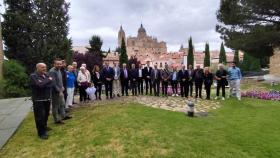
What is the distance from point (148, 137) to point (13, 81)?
16.5 m

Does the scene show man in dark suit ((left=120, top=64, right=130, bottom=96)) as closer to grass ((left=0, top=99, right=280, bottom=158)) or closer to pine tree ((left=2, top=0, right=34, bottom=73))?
grass ((left=0, top=99, right=280, bottom=158))

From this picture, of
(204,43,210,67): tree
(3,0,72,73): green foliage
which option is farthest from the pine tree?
(204,43,210,67): tree

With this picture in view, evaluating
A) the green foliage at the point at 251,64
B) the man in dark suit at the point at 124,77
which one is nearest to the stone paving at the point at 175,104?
the man in dark suit at the point at 124,77

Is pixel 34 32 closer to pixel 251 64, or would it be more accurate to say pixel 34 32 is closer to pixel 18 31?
pixel 18 31

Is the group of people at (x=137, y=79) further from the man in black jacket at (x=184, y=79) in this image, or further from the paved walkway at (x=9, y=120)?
the paved walkway at (x=9, y=120)

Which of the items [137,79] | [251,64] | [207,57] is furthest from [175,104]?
[207,57]

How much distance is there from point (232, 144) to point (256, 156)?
2.36 ft

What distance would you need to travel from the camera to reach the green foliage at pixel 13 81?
72.4ft

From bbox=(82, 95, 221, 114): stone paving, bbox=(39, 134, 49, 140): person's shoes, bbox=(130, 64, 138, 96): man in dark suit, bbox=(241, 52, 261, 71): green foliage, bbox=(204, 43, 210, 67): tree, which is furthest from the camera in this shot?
bbox=(204, 43, 210, 67): tree

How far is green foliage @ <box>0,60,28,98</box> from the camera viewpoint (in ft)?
72.4

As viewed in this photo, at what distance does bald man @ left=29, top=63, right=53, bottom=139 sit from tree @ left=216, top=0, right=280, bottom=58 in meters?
17.4

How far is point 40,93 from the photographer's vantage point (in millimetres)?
8828

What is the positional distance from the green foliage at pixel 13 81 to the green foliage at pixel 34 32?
2276 millimetres

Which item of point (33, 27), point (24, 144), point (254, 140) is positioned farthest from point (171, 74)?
point (33, 27)
